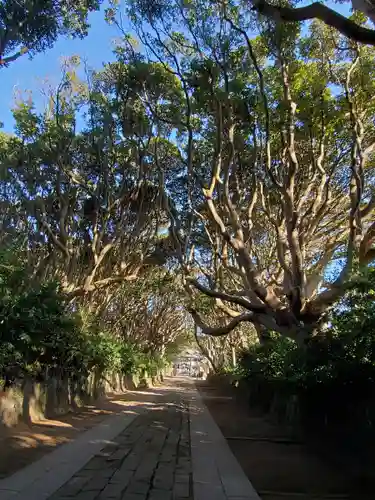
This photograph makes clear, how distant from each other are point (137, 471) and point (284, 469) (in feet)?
7.11

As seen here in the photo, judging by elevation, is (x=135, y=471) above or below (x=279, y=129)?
below

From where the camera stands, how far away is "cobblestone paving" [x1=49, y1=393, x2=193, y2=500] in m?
5.42

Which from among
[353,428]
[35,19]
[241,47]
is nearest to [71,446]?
[353,428]

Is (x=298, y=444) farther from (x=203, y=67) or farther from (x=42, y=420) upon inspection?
(x=203, y=67)

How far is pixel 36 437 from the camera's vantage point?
361 inches

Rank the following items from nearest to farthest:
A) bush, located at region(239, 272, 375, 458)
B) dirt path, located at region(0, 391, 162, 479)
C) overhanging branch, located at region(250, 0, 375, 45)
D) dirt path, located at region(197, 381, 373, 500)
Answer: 1. overhanging branch, located at region(250, 0, 375, 45)
2. dirt path, located at region(197, 381, 373, 500)
3. bush, located at region(239, 272, 375, 458)
4. dirt path, located at region(0, 391, 162, 479)

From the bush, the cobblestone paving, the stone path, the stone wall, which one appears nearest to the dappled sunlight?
the stone wall

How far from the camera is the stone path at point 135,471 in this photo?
540 centimetres

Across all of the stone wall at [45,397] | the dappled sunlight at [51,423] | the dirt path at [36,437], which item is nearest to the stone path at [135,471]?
the dirt path at [36,437]

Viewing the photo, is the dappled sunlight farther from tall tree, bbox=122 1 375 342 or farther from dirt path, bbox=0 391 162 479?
tall tree, bbox=122 1 375 342

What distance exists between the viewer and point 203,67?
1201cm

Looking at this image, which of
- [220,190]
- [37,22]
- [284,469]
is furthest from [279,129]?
[284,469]

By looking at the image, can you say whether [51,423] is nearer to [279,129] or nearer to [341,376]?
[341,376]

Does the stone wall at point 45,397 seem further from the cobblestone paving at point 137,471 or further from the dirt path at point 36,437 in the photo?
the cobblestone paving at point 137,471
